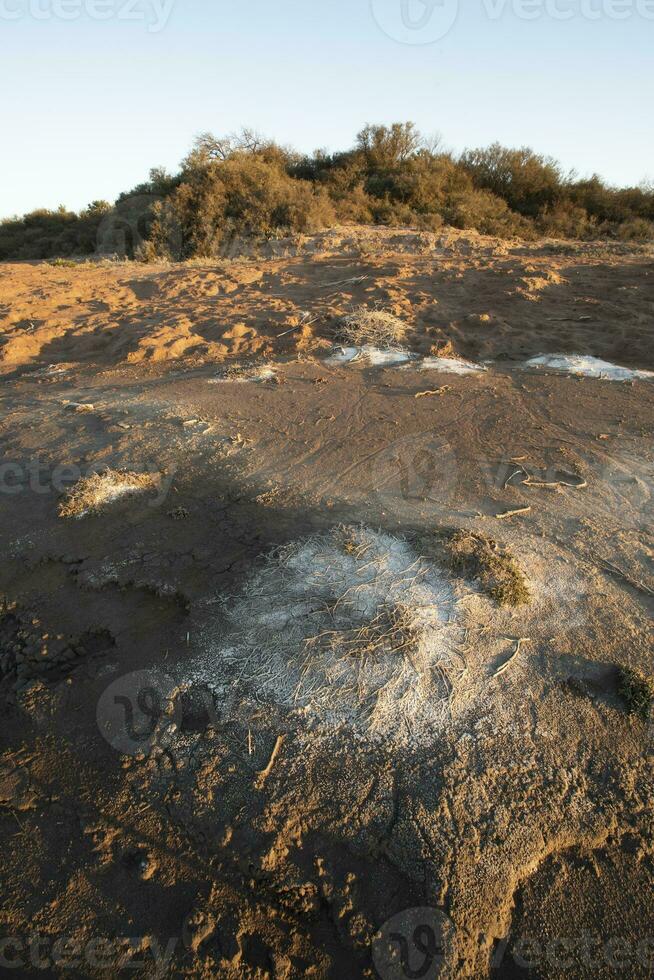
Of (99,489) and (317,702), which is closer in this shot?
(317,702)

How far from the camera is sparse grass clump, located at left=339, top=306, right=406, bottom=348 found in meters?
7.35

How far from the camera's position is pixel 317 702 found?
262 cm

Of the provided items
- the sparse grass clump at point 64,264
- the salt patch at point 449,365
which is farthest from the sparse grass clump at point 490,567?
the sparse grass clump at point 64,264

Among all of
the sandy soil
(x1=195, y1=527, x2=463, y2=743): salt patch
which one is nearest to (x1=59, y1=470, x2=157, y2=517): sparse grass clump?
the sandy soil

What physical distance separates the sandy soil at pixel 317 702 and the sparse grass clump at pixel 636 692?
79mm

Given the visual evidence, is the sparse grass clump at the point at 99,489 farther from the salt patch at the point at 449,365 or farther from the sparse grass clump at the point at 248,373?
the salt patch at the point at 449,365

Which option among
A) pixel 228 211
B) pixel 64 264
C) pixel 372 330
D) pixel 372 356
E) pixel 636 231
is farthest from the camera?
pixel 228 211

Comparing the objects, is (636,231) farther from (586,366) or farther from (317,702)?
(317,702)

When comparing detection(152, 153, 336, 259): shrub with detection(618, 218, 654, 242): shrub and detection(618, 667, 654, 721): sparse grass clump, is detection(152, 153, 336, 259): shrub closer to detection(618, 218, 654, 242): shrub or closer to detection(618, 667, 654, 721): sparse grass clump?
detection(618, 218, 654, 242): shrub

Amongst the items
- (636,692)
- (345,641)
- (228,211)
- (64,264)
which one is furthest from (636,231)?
(345,641)

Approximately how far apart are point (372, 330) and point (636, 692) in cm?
598

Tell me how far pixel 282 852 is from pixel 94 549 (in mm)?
2508

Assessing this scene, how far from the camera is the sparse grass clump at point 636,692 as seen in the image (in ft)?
8.49

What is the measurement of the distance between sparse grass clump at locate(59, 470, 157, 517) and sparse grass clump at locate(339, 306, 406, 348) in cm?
396
